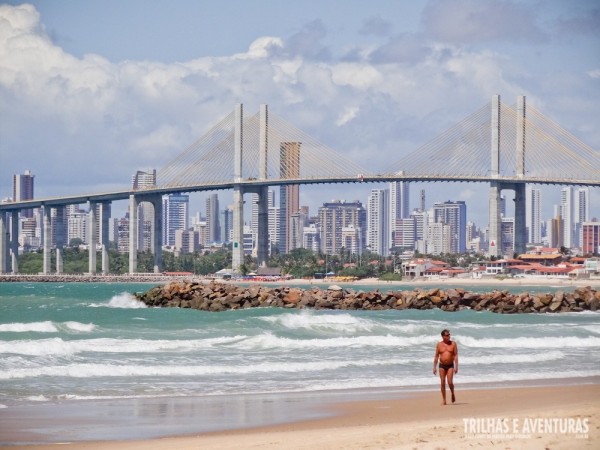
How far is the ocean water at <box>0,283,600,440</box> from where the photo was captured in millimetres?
16422

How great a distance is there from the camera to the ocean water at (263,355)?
16.4 meters

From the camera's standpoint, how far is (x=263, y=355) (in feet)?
69.9

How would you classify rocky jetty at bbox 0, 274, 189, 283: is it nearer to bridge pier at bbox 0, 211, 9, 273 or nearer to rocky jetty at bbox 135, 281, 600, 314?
bridge pier at bbox 0, 211, 9, 273

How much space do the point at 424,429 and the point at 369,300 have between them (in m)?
29.4

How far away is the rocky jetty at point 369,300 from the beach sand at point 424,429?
25559mm

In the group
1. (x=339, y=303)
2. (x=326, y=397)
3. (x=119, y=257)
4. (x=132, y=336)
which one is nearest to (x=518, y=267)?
(x=119, y=257)

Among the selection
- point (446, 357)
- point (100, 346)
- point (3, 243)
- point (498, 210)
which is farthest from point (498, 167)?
point (446, 357)

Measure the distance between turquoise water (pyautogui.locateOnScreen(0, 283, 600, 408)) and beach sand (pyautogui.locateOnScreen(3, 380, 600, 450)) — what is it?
7.77ft

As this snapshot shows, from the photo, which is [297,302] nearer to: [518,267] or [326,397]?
[326,397]

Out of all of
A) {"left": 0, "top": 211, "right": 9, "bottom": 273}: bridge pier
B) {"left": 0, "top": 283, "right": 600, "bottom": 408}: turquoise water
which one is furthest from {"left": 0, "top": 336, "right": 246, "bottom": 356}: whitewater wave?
{"left": 0, "top": 211, "right": 9, "bottom": 273}: bridge pier

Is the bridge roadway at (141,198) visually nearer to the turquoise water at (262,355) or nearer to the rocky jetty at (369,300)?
the rocky jetty at (369,300)

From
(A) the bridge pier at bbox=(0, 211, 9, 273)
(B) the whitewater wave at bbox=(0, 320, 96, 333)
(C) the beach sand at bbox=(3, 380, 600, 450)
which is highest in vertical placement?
(A) the bridge pier at bbox=(0, 211, 9, 273)

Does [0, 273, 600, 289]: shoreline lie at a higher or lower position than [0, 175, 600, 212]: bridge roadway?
lower

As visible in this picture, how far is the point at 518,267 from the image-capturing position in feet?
347
